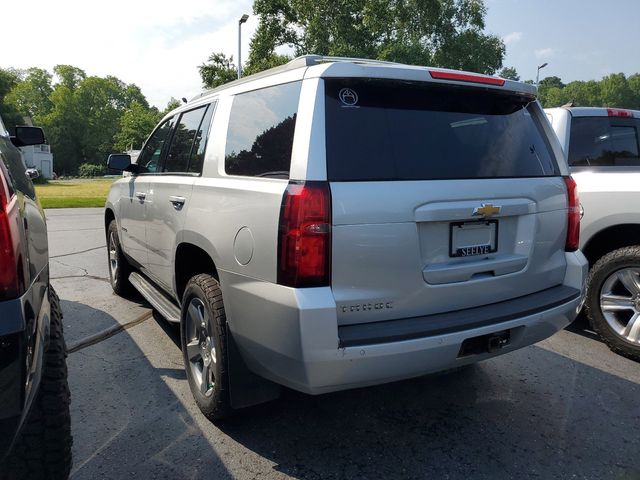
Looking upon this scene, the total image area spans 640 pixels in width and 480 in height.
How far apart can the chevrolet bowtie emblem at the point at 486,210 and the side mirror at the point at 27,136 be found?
361cm

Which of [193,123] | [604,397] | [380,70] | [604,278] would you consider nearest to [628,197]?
[604,278]

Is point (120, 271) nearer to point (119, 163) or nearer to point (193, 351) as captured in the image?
point (119, 163)

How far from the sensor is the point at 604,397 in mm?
3240

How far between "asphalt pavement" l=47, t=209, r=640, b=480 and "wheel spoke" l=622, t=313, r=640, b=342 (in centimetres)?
21

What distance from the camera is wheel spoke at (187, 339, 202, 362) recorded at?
9.97ft

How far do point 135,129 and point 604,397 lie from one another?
284 feet

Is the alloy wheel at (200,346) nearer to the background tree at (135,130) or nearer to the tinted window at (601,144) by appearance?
the tinted window at (601,144)

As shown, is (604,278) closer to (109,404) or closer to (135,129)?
(109,404)

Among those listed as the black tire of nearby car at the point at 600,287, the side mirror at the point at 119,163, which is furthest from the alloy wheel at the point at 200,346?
the black tire of nearby car at the point at 600,287

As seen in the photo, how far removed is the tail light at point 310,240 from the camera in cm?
212

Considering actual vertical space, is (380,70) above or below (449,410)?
above

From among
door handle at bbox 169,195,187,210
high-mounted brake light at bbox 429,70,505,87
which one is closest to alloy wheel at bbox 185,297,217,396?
door handle at bbox 169,195,187,210

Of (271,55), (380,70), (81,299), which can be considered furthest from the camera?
(271,55)

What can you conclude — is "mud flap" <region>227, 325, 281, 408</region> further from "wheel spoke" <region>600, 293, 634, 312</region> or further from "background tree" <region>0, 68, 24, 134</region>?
"background tree" <region>0, 68, 24, 134</region>
